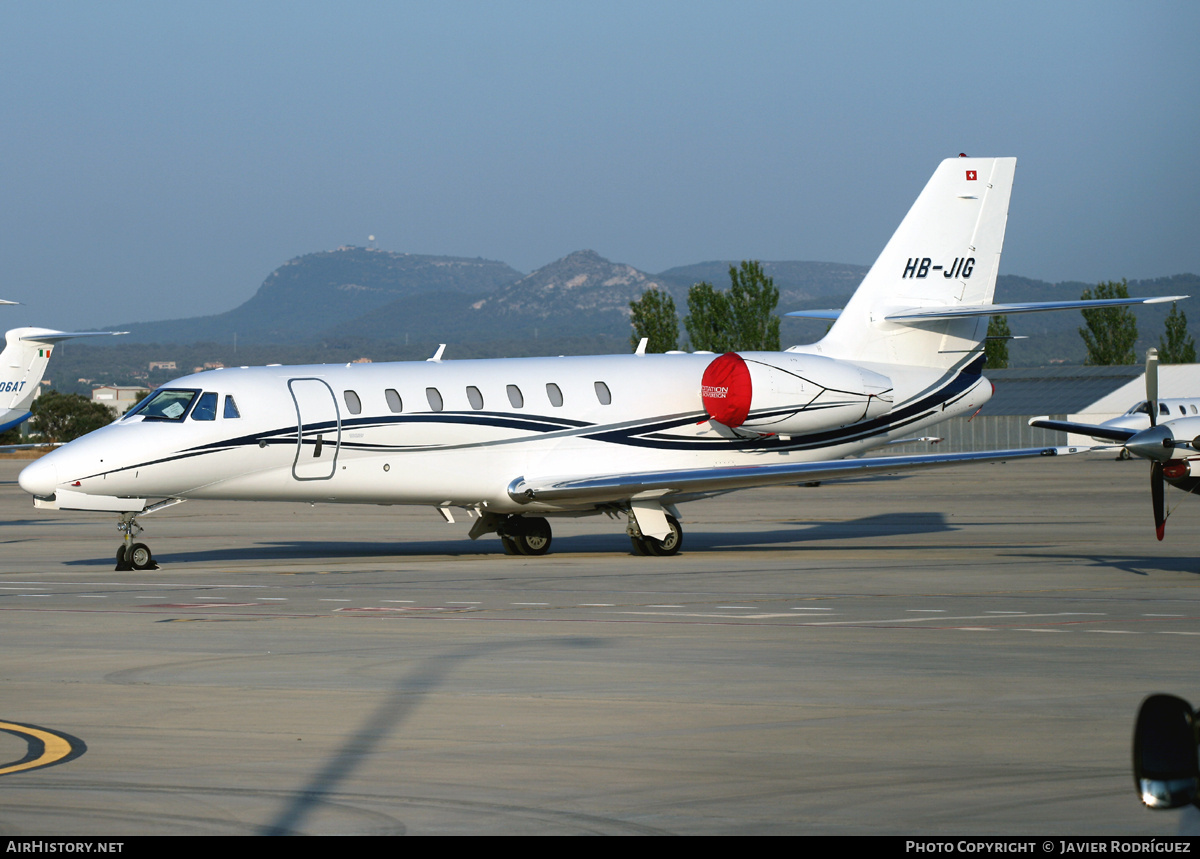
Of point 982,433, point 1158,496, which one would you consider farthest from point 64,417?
point 1158,496

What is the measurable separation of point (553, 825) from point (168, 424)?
1772 cm

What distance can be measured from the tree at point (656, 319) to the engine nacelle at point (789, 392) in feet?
212

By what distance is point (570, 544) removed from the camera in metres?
30.2

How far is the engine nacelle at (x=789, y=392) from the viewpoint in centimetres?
2680

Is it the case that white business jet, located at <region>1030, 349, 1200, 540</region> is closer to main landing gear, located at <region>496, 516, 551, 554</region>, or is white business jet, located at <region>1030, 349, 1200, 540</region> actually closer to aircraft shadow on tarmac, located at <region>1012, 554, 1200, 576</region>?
aircraft shadow on tarmac, located at <region>1012, 554, 1200, 576</region>

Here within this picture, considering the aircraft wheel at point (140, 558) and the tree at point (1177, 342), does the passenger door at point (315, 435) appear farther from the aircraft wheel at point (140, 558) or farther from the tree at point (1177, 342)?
the tree at point (1177, 342)

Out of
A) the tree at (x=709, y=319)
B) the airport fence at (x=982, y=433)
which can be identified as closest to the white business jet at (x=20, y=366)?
the tree at (x=709, y=319)

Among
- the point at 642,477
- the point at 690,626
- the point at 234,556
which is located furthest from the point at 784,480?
the point at 234,556

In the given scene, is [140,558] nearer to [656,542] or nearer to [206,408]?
[206,408]

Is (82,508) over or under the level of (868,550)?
over

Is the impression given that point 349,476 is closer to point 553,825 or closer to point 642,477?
point 642,477

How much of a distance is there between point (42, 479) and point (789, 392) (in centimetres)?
1351

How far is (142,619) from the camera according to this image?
1694cm
